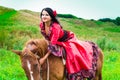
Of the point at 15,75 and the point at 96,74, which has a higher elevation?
the point at 96,74

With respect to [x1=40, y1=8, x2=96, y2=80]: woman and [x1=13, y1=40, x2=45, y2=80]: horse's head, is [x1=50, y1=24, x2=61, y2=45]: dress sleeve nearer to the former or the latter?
[x1=40, y1=8, x2=96, y2=80]: woman

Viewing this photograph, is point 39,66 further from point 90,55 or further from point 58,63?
Answer: point 90,55

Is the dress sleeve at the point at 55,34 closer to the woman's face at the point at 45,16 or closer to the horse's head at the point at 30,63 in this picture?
the woman's face at the point at 45,16

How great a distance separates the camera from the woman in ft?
30.1

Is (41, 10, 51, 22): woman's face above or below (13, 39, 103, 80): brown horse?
above

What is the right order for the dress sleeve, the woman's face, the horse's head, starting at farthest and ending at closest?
the woman's face, the dress sleeve, the horse's head

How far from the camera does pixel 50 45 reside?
8.96 m

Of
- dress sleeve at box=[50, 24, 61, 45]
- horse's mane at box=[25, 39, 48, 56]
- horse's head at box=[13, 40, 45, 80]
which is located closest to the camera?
horse's head at box=[13, 40, 45, 80]

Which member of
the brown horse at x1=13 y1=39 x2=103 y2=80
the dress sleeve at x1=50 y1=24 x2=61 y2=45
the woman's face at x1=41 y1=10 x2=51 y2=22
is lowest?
the brown horse at x1=13 y1=39 x2=103 y2=80

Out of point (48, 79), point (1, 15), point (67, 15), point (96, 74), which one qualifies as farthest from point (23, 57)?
point (67, 15)

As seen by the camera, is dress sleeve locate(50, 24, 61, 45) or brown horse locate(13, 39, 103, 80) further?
dress sleeve locate(50, 24, 61, 45)

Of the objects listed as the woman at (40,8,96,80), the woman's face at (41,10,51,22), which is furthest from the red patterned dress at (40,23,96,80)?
the woman's face at (41,10,51,22)

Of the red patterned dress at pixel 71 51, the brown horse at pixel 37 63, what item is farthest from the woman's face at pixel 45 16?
the brown horse at pixel 37 63

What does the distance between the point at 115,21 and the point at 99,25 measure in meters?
3.25
